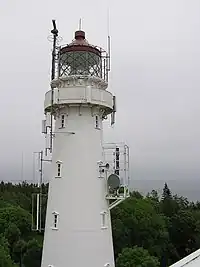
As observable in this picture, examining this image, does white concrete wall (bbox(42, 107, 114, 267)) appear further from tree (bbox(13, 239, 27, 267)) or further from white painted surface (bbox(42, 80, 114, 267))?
tree (bbox(13, 239, 27, 267))

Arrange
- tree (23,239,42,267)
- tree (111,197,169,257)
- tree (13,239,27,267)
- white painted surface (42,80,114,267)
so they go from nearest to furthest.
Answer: white painted surface (42,80,114,267) < tree (23,239,42,267) < tree (13,239,27,267) < tree (111,197,169,257)

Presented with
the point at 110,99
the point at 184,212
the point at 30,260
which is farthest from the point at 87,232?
the point at 184,212

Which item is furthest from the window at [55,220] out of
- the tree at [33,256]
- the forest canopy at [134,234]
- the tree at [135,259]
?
the tree at [33,256]

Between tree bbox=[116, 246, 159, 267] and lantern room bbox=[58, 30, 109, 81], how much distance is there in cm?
1501

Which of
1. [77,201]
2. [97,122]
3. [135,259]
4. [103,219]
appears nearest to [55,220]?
[77,201]

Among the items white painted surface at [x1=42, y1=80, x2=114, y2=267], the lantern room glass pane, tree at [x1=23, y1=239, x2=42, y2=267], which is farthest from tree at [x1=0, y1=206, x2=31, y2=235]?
the lantern room glass pane

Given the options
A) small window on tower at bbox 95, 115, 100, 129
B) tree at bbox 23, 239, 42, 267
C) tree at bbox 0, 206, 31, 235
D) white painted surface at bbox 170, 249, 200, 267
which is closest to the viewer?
white painted surface at bbox 170, 249, 200, 267

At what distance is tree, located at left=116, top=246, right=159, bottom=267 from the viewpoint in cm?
2589

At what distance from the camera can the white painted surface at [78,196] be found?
14.3 m

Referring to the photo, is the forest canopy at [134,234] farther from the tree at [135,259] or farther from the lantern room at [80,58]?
the lantern room at [80,58]

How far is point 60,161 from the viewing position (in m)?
14.8

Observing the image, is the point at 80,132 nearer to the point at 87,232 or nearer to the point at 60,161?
the point at 60,161

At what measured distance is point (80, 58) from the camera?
1536 centimetres

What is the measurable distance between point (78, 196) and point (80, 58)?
5.31 meters
